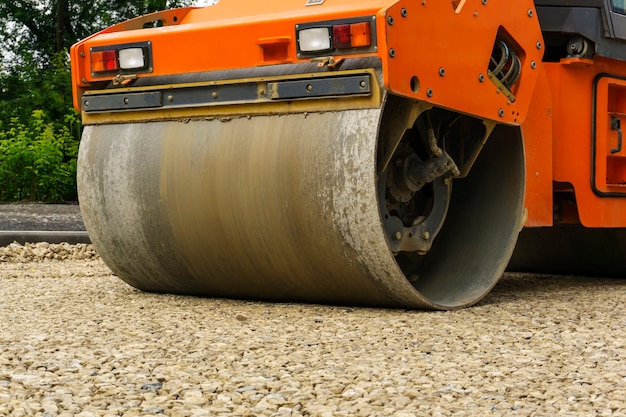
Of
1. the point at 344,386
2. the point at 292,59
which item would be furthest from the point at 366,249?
the point at 344,386

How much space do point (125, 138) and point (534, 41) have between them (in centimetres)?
176

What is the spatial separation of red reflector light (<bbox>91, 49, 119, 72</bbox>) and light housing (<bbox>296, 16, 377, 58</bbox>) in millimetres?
927

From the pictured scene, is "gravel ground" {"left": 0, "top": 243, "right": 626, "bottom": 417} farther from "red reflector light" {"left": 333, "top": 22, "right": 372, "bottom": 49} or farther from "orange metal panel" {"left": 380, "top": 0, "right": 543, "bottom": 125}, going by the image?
"red reflector light" {"left": 333, "top": 22, "right": 372, "bottom": 49}

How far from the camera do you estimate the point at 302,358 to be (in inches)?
130

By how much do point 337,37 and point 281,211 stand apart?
0.68 metres

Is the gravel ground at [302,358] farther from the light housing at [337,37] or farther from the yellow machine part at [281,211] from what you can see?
the light housing at [337,37]

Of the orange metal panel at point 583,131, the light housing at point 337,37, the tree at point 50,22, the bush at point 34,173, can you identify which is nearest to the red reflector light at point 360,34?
the light housing at point 337,37

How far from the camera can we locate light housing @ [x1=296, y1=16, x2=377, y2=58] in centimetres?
394

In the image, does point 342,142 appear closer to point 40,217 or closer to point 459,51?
point 459,51

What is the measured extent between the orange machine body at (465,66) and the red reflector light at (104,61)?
0.07 feet

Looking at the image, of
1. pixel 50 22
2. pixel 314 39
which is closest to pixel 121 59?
pixel 314 39

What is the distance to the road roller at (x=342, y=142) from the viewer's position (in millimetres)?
4020

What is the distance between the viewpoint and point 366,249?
13.2 ft

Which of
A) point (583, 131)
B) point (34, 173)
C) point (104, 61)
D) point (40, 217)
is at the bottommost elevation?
point (40, 217)
